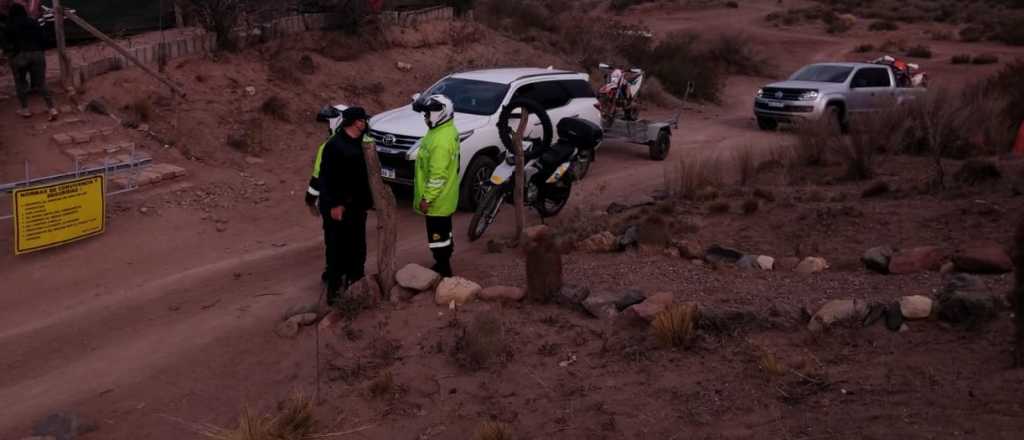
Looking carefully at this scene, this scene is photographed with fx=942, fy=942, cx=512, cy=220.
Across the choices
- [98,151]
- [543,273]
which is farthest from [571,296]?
[98,151]

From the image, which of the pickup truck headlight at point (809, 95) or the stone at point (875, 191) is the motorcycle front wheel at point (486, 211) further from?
the pickup truck headlight at point (809, 95)

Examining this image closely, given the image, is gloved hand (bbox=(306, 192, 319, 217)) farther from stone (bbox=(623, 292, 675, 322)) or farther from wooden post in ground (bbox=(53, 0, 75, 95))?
wooden post in ground (bbox=(53, 0, 75, 95))

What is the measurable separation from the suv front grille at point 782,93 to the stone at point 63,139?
14.4 m

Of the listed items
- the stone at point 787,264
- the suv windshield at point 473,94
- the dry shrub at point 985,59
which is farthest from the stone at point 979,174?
the dry shrub at point 985,59

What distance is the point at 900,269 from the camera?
7918 millimetres

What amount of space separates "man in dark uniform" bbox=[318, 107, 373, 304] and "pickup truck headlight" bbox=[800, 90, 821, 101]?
46.6ft

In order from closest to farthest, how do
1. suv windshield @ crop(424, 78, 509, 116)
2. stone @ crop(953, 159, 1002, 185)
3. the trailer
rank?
stone @ crop(953, 159, 1002, 185) → suv windshield @ crop(424, 78, 509, 116) → the trailer

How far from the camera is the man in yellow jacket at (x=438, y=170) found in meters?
8.21

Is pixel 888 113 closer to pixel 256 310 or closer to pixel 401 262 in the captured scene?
pixel 401 262

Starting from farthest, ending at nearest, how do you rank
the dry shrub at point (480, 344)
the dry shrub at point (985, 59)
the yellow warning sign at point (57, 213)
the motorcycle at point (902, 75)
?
the dry shrub at point (985, 59), the motorcycle at point (902, 75), the yellow warning sign at point (57, 213), the dry shrub at point (480, 344)

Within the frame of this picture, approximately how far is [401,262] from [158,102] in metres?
6.46

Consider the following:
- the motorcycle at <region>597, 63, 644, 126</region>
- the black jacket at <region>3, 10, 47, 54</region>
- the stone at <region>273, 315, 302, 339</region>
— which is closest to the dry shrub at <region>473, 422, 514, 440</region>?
the stone at <region>273, 315, 302, 339</region>

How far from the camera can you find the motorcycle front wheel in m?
10.2

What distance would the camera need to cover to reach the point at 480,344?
268 inches
